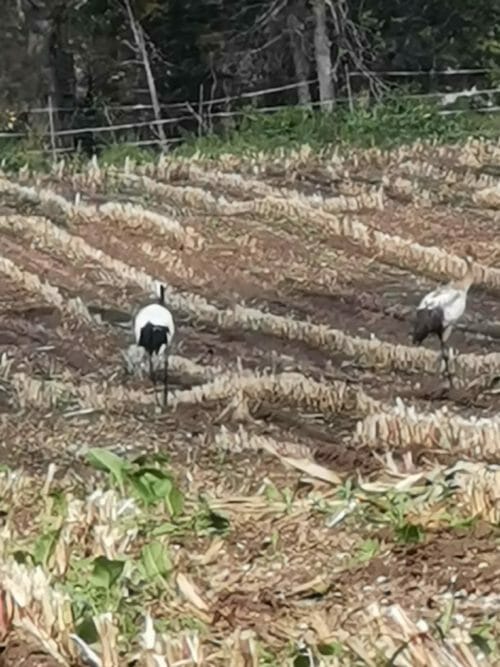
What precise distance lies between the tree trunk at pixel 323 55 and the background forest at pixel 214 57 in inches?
0.9

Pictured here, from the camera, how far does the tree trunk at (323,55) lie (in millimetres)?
24703

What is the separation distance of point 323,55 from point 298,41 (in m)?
2.04

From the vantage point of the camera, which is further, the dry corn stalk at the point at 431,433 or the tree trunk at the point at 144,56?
the tree trunk at the point at 144,56

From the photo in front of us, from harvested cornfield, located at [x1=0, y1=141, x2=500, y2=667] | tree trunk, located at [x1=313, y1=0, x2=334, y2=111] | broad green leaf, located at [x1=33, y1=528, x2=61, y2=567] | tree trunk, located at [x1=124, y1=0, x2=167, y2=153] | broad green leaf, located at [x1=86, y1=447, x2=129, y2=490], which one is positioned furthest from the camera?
tree trunk, located at [x1=124, y1=0, x2=167, y2=153]

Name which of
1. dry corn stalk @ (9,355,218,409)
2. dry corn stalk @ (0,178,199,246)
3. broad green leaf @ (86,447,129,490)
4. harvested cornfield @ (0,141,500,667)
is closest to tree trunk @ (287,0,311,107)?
harvested cornfield @ (0,141,500,667)

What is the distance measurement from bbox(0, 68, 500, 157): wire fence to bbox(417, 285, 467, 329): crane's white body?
1250 centimetres

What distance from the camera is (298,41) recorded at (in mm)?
26781

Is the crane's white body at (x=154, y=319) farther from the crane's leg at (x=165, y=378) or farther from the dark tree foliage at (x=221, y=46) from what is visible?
the dark tree foliage at (x=221, y=46)

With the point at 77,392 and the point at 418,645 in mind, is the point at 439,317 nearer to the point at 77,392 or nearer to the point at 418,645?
the point at 77,392

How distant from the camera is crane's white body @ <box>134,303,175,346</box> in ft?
33.6

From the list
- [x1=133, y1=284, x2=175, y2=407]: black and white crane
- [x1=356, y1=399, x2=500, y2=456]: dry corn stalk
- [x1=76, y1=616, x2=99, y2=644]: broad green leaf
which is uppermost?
[x1=76, y1=616, x2=99, y2=644]: broad green leaf

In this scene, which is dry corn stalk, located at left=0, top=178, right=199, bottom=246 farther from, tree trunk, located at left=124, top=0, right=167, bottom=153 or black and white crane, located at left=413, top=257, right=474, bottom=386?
tree trunk, located at left=124, top=0, right=167, bottom=153

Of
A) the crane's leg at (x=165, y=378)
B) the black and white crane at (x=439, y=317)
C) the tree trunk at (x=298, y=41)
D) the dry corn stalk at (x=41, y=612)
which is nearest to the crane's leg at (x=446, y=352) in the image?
the black and white crane at (x=439, y=317)

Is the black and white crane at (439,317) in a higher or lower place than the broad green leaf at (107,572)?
lower
